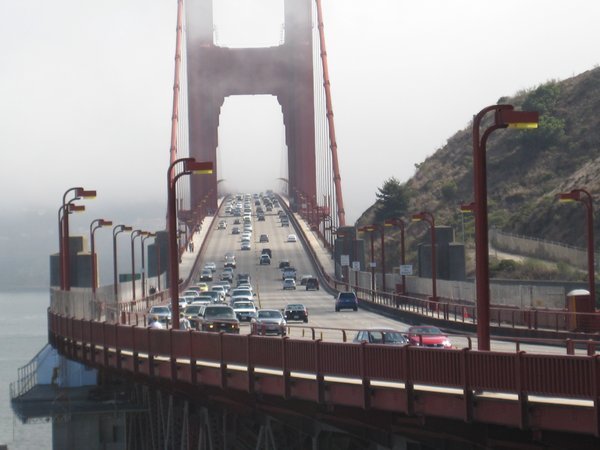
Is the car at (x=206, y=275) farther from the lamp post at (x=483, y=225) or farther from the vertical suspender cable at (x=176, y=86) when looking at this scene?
the lamp post at (x=483, y=225)

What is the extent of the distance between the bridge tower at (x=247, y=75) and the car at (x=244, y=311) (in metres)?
101

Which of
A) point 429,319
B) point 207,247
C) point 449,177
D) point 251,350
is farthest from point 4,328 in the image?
point 251,350

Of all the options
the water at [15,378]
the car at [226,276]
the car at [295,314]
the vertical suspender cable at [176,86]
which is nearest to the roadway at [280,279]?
the car at [295,314]

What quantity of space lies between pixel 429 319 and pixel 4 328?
132 metres

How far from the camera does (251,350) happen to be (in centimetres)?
2859

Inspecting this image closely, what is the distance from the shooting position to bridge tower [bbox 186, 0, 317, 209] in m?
173

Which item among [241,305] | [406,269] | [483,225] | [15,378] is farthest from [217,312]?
[15,378]

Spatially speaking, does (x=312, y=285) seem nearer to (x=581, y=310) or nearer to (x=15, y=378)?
(x=15, y=378)

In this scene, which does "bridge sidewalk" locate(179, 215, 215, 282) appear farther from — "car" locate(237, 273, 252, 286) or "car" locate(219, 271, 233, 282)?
"car" locate(237, 273, 252, 286)

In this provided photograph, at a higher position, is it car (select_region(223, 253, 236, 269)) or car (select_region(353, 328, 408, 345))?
A: car (select_region(223, 253, 236, 269))

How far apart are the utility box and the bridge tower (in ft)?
423

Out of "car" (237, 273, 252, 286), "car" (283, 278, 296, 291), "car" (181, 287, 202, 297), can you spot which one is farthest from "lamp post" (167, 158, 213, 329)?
"car" (237, 273, 252, 286)

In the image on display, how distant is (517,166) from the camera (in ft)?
479

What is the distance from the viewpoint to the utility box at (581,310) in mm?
43688
